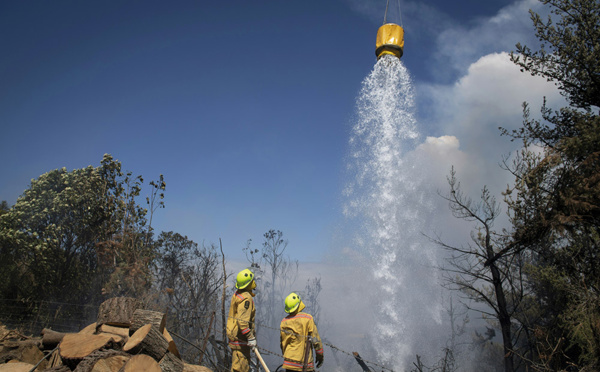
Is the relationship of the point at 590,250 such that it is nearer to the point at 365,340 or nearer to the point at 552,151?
the point at 552,151

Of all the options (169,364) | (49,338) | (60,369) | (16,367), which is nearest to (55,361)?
(16,367)

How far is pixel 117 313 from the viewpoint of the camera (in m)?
5.29

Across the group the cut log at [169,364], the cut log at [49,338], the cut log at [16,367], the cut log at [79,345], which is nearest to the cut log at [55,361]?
the cut log at [16,367]

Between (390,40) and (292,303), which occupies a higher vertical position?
(390,40)

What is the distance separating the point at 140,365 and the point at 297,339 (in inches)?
96.7

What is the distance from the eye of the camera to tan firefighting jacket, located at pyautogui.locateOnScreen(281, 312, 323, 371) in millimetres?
5688

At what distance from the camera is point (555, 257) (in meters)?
11.2

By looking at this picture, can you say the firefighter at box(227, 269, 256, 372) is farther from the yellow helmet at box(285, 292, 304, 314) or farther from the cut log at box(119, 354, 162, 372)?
the cut log at box(119, 354, 162, 372)

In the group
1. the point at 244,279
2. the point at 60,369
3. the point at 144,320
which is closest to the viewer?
the point at 60,369

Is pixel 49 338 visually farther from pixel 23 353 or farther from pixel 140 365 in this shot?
pixel 140 365

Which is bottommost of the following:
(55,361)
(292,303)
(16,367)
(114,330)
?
(16,367)

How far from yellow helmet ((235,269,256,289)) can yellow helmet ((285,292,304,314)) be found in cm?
79

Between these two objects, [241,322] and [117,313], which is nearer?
→ [117,313]

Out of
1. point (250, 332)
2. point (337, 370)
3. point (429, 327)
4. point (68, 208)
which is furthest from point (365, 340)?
point (250, 332)
